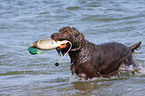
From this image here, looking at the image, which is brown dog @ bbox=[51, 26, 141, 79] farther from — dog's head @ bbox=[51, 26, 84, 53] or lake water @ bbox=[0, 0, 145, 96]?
lake water @ bbox=[0, 0, 145, 96]

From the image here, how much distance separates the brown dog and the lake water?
0.87 ft

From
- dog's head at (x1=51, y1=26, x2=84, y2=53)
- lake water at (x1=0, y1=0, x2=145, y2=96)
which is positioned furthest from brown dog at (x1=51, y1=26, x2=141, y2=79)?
lake water at (x1=0, y1=0, x2=145, y2=96)

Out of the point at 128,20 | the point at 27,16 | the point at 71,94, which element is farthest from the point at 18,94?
the point at 27,16

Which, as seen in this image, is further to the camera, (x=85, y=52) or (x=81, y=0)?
(x=81, y=0)

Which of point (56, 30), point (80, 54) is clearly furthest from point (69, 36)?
point (56, 30)

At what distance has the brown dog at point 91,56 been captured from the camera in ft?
20.6

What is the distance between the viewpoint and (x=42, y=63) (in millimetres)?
8969

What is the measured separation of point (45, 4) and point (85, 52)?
545 inches

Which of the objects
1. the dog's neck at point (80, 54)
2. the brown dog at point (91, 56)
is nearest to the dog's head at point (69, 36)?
the brown dog at point (91, 56)

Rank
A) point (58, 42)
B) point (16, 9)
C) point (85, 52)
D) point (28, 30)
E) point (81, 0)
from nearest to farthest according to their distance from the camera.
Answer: point (58, 42) → point (85, 52) → point (28, 30) → point (16, 9) → point (81, 0)

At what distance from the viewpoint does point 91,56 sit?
658cm

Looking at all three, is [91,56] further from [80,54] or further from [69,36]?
[69,36]

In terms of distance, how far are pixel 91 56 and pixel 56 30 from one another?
22.1ft

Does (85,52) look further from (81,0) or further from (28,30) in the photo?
(81,0)
